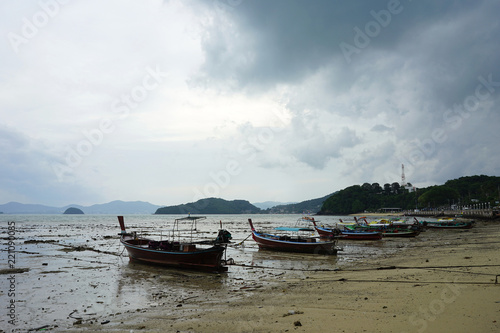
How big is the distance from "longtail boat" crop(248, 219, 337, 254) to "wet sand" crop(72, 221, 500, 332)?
1260 cm

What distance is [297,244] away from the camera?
28.1 meters

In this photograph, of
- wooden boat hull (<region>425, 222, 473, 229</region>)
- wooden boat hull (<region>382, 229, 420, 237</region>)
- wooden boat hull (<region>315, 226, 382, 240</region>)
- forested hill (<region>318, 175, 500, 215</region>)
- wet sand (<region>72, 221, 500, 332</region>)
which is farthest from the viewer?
forested hill (<region>318, 175, 500, 215</region>)

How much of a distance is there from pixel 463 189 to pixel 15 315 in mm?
185355

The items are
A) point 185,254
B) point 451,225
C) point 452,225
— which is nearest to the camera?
point 185,254

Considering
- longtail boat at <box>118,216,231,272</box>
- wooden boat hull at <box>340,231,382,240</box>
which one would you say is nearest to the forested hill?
wooden boat hull at <box>340,231,382,240</box>

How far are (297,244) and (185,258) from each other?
448 inches

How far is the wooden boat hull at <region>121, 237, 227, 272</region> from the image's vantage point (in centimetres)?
1917

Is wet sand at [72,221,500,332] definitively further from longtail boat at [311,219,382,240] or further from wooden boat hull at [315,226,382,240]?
wooden boat hull at [315,226,382,240]

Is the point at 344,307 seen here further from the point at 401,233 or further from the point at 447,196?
the point at 447,196

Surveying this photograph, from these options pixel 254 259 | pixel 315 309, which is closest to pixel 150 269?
pixel 254 259

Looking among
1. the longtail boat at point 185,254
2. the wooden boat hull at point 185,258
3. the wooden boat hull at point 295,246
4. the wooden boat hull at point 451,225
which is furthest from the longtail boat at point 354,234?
the wooden boat hull at point 451,225

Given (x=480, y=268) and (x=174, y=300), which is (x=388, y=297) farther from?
(x=174, y=300)

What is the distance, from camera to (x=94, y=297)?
44.2 feet

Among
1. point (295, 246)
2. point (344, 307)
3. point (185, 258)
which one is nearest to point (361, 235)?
point (295, 246)
